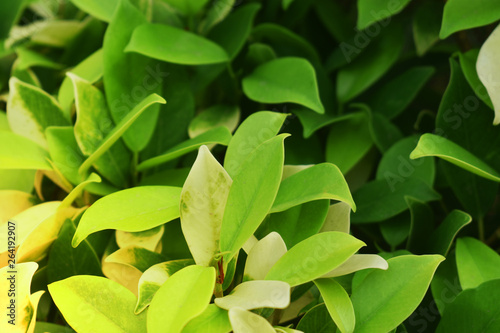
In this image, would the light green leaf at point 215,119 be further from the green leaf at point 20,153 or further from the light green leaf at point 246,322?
the light green leaf at point 246,322

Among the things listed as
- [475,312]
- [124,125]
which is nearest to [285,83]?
[124,125]

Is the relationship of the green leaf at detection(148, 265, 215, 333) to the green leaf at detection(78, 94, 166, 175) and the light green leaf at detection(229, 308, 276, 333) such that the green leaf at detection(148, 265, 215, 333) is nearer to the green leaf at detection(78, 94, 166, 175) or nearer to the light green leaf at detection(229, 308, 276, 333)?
the light green leaf at detection(229, 308, 276, 333)

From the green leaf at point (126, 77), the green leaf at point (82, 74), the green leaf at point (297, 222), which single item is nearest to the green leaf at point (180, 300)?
the green leaf at point (297, 222)

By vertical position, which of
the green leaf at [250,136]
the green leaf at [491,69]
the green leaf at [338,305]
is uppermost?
the green leaf at [491,69]

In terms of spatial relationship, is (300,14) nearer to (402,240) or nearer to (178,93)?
(178,93)

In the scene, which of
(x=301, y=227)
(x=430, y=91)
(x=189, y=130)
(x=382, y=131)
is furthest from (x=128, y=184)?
(x=430, y=91)

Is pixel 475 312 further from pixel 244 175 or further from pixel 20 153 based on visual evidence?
pixel 20 153
